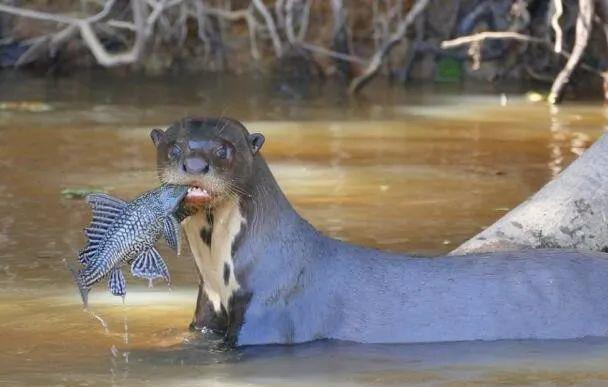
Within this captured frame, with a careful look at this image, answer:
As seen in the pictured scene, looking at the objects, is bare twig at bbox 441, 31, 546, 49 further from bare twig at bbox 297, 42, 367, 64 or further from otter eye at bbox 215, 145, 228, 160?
otter eye at bbox 215, 145, 228, 160

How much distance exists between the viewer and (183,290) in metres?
6.49

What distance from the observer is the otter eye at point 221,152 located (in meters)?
5.39

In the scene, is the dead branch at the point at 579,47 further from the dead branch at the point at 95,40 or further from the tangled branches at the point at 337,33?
the dead branch at the point at 95,40

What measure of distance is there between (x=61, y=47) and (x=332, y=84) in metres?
2.81

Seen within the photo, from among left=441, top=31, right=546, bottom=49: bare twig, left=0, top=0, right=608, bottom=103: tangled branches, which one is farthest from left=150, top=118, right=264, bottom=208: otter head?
left=0, top=0, right=608, bottom=103: tangled branches

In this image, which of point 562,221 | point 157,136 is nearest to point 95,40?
point 562,221

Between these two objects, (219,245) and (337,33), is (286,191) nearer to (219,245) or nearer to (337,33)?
(219,245)

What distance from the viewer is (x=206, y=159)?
5359mm

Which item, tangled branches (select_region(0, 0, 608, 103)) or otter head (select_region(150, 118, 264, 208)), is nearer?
Result: otter head (select_region(150, 118, 264, 208))

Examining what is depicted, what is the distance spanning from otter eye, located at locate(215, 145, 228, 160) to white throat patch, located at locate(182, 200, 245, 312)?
0.59 ft

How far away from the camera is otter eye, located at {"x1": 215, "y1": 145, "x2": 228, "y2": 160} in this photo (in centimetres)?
539

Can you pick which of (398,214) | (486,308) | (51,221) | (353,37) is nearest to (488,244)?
(486,308)

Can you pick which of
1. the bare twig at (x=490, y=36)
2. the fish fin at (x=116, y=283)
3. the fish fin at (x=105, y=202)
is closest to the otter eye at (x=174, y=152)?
the fish fin at (x=105, y=202)

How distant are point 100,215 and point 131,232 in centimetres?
13
